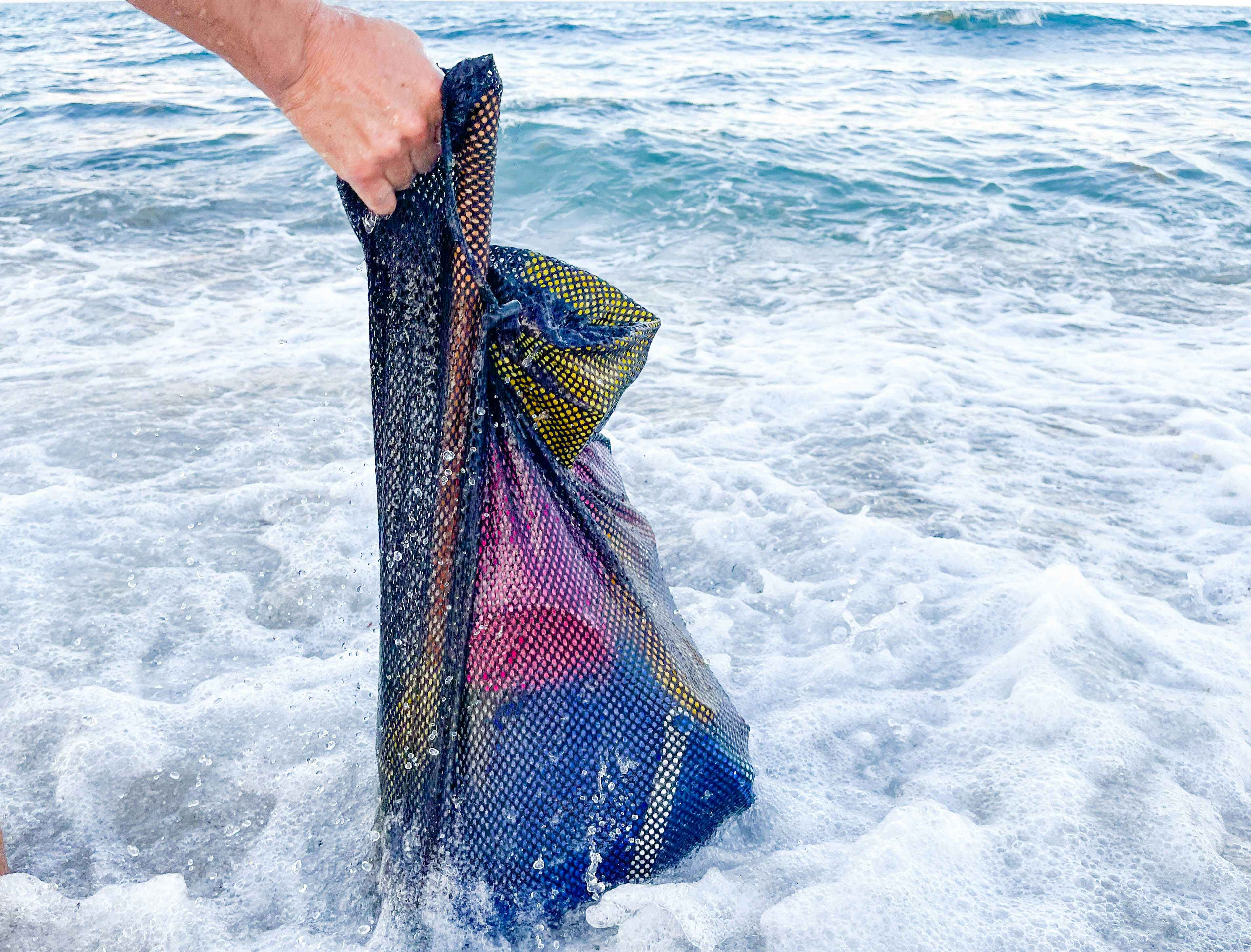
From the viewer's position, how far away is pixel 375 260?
4.95 ft

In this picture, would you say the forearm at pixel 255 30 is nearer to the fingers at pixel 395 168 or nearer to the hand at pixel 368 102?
the hand at pixel 368 102

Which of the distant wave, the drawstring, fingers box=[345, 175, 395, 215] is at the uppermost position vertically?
the distant wave

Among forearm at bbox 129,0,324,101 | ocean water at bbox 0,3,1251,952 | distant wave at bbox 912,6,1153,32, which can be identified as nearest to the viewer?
forearm at bbox 129,0,324,101

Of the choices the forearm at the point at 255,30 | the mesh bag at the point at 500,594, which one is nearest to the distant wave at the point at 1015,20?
the mesh bag at the point at 500,594

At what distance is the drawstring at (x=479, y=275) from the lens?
139 cm

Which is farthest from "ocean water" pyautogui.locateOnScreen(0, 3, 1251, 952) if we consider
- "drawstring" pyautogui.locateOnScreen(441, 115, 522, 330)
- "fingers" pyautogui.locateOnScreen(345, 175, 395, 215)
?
"fingers" pyautogui.locateOnScreen(345, 175, 395, 215)

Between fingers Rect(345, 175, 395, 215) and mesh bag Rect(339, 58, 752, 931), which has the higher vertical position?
fingers Rect(345, 175, 395, 215)

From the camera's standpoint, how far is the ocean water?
179cm

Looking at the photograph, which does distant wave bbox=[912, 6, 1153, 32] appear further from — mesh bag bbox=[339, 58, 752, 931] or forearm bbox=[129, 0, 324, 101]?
forearm bbox=[129, 0, 324, 101]

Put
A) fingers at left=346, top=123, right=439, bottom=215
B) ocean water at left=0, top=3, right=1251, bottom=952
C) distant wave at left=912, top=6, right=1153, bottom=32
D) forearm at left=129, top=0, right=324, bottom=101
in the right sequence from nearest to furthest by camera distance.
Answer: forearm at left=129, top=0, right=324, bottom=101
fingers at left=346, top=123, right=439, bottom=215
ocean water at left=0, top=3, right=1251, bottom=952
distant wave at left=912, top=6, right=1153, bottom=32

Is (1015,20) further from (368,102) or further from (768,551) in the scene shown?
(368,102)

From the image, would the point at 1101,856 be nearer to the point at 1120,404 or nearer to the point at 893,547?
the point at 893,547

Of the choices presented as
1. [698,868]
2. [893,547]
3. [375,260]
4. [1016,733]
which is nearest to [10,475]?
[375,260]

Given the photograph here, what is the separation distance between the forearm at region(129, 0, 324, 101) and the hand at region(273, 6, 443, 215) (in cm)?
1
